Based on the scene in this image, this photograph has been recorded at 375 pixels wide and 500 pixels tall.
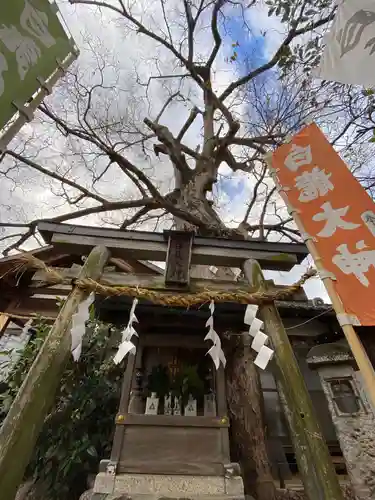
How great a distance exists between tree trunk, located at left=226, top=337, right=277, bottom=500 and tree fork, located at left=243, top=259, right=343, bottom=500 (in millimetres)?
2080

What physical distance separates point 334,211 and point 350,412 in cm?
280

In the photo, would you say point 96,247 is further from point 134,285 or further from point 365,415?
point 365,415

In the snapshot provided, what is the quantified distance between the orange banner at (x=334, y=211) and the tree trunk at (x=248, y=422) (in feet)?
8.05

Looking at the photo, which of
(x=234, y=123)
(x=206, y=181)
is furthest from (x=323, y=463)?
(x=234, y=123)

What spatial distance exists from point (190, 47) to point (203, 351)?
10117 mm

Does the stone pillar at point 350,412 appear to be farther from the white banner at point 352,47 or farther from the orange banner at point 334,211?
the white banner at point 352,47

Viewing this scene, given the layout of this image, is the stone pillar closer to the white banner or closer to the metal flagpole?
the metal flagpole

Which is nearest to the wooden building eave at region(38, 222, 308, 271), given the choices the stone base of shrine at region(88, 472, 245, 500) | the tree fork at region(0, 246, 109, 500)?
the tree fork at region(0, 246, 109, 500)

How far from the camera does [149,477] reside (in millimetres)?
3484

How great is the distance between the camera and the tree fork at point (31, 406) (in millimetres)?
2121

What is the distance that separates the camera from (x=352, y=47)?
12.5 ft

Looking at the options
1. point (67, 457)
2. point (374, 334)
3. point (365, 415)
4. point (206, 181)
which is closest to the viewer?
point (374, 334)

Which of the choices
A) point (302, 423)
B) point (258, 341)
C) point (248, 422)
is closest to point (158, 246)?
point (258, 341)

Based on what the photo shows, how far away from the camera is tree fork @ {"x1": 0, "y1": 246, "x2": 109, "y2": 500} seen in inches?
83.5
